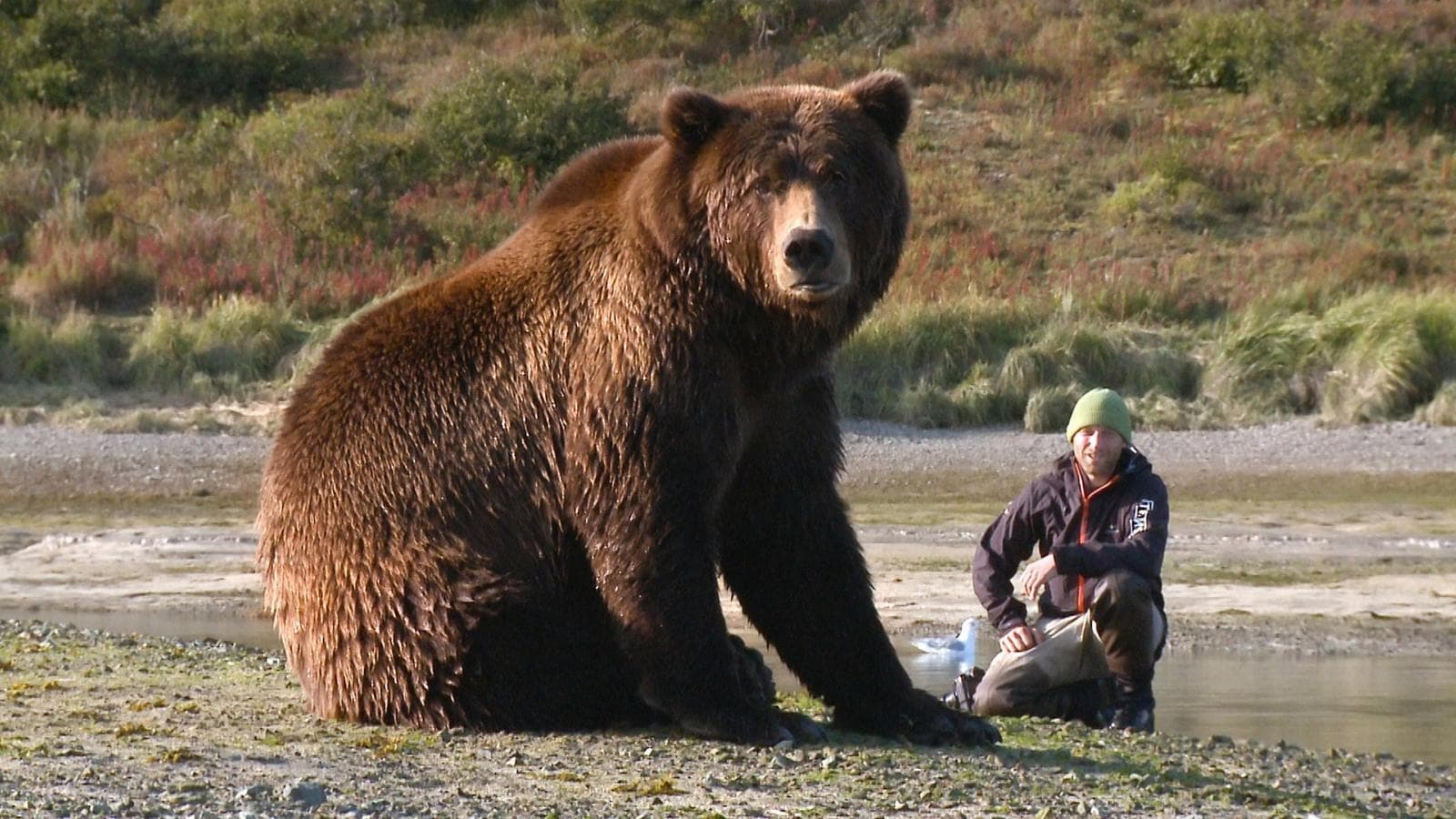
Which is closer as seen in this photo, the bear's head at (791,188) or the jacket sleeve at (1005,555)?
the bear's head at (791,188)

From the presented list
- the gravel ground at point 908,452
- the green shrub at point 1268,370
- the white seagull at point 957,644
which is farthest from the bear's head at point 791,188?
the green shrub at point 1268,370

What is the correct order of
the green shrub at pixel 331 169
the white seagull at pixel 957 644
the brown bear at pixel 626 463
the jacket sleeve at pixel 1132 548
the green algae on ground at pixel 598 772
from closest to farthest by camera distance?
the green algae on ground at pixel 598 772 < the brown bear at pixel 626 463 < the jacket sleeve at pixel 1132 548 < the white seagull at pixel 957 644 < the green shrub at pixel 331 169

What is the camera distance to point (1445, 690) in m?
9.28

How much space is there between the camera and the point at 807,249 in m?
5.64

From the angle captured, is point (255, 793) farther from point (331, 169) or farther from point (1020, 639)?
point (331, 169)

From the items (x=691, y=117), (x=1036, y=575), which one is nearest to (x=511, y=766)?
(x=691, y=117)

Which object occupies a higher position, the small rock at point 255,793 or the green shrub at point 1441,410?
the green shrub at point 1441,410

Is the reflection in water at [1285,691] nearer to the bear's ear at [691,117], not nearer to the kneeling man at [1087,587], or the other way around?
the kneeling man at [1087,587]

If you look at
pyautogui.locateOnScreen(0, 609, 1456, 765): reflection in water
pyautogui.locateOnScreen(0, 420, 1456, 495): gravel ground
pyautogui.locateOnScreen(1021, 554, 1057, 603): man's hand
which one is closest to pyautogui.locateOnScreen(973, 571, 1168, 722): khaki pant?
pyautogui.locateOnScreen(1021, 554, 1057, 603): man's hand

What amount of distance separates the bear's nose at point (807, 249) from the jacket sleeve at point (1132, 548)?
6.37 feet

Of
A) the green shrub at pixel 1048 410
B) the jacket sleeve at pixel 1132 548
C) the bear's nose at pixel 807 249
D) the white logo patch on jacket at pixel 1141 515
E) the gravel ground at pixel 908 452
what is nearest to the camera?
the bear's nose at pixel 807 249

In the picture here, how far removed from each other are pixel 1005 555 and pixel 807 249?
7.74ft

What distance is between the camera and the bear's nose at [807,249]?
18.5 feet

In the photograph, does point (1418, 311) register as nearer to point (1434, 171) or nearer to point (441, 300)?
point (1434, 171)
